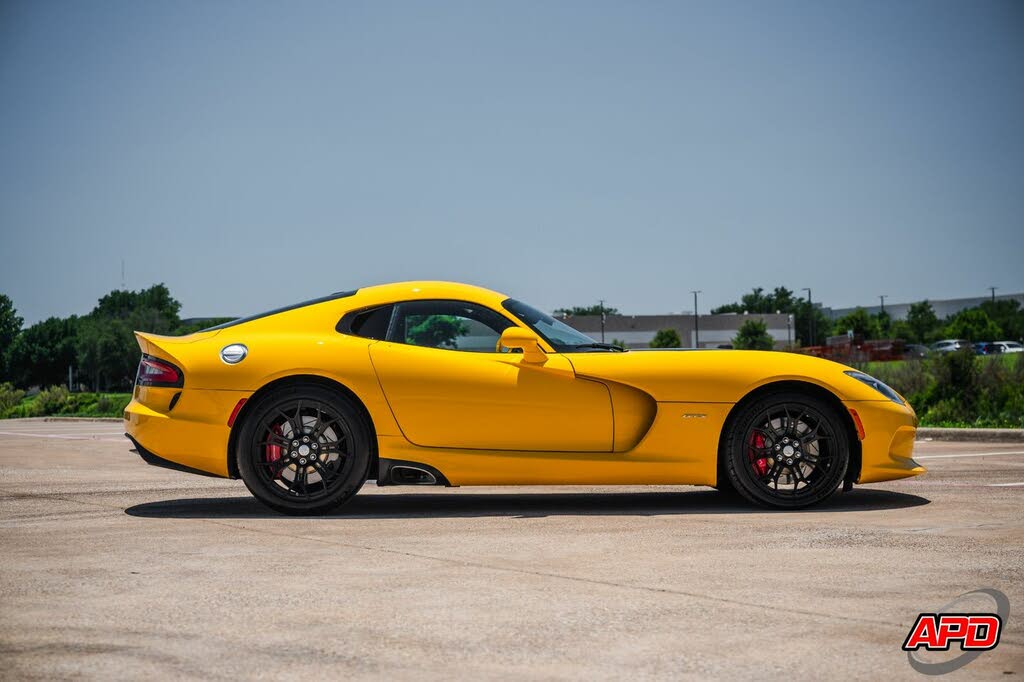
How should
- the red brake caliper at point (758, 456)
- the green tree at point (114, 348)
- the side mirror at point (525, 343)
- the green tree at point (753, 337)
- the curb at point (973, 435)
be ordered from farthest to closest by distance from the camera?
1. the green tree at point (753, 337)
2. the green tree at point (114, 348)
3. the curb at point (973, 435)
4. the red brake caliper at point (758, 456)
5. the side mirror at point (525, 343)

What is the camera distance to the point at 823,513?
6.32 metres

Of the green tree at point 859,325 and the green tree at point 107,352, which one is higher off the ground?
the green tree at point 859,325

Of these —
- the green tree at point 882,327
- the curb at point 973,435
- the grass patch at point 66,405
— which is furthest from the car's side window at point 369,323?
the green tree at point 882,327

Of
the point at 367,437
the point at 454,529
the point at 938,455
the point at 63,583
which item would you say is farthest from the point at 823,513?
the point at 938,455

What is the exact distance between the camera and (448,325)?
6.66 meters

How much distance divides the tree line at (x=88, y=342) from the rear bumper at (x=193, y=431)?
68.6 m

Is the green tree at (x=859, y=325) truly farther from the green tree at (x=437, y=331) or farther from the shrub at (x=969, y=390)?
the green tree at (x=437, y=331)

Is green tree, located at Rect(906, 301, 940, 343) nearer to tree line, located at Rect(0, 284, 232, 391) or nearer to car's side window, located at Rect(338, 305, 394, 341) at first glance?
tree line, located at Rect(0, 284, 232, 391)

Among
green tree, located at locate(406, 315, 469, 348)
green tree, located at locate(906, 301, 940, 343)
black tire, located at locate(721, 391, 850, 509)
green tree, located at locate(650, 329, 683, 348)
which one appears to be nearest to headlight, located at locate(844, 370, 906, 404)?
black tire, located at locate(721, 391, 850, 509)

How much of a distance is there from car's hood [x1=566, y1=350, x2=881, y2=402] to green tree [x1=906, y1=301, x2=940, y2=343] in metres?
116

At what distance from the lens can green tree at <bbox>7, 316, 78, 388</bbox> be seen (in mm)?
112188

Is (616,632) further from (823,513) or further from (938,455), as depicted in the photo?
(938,455)

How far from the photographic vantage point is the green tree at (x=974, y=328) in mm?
101438

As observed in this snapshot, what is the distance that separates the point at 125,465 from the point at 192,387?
517cm
